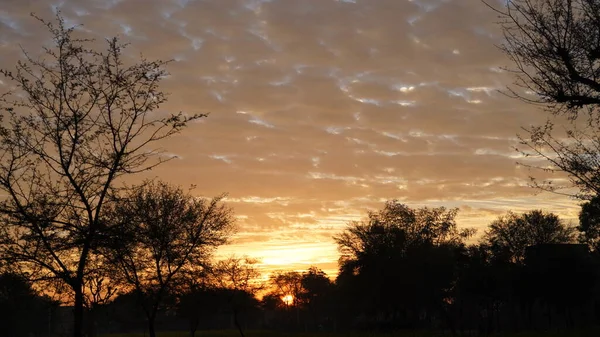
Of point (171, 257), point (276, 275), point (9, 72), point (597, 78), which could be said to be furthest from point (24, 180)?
point (276, 275)

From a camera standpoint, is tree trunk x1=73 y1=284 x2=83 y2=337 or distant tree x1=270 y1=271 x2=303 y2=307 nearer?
tree trunk x1=73 y1=284 x2=83 y2=337

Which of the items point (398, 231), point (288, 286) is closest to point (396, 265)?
point (398, 231)

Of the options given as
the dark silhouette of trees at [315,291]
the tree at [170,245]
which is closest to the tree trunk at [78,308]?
the tree at [170,245]

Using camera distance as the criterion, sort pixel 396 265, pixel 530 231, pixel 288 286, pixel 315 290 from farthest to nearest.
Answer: pixel 288 286 → pixel 315 290 → pixel 530 231 → pixel 396 265

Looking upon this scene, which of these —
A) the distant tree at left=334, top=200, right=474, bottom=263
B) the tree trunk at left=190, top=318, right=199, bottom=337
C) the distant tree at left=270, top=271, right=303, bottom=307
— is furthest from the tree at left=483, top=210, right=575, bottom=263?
the distant tree at left=270, top=271, right=303, bottom=307

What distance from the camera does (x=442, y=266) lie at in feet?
238

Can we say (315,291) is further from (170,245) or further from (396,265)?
(170,245)

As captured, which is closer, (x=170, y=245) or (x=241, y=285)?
(x=170, y=245)

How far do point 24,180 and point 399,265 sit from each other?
5741 cm

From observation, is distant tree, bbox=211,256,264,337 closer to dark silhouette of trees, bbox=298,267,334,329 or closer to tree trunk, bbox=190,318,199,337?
tree trunk, bbox=190,318,199,337

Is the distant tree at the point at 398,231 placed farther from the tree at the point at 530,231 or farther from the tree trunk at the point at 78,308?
the tree trunk at the point at 78,308

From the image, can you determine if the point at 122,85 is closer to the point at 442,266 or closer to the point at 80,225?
the point at 80,225

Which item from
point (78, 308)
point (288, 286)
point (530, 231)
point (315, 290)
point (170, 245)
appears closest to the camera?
point (78, 308)

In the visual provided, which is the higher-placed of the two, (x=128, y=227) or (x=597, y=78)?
(x=597, y=78)
